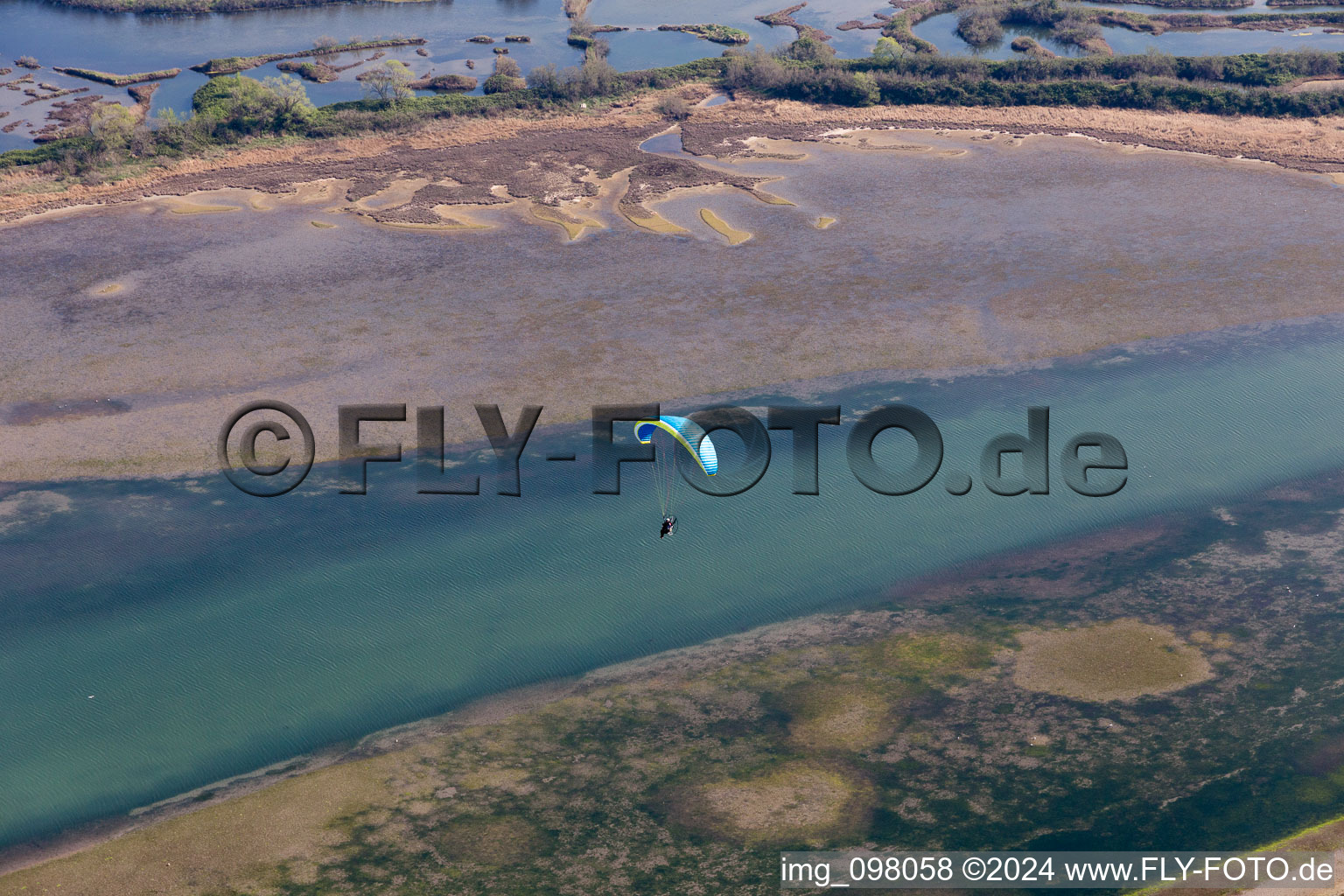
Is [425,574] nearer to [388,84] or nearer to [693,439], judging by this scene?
[693,439]

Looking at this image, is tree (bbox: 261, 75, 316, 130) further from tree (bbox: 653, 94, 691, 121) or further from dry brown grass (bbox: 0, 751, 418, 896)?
dry brown grass (bbox: 0, 751, 418, 896)

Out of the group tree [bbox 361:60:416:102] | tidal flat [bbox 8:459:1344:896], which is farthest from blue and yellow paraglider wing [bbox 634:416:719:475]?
tree [bbox 361:60:416:102]

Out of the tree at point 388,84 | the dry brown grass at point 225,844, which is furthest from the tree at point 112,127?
the dry brown grass at point 225,844

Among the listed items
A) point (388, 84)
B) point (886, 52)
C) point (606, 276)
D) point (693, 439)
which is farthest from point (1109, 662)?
point (388, 84)

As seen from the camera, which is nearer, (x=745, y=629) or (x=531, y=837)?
(x=531, y=837)

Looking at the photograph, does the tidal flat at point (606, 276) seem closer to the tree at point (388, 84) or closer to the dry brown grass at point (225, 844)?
the tree at point (388, 84)

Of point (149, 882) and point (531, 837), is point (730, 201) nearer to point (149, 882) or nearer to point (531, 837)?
point (531, 837)

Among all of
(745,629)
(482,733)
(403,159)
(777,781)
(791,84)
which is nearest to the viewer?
(777,781)

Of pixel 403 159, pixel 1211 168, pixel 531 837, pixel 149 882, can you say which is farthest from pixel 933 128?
pixel 149 882
